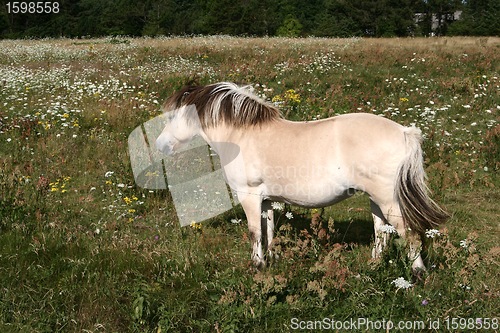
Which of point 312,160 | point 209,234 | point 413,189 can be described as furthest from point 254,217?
point 413,189

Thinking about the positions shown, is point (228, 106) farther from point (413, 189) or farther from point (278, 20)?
point (278, 20)

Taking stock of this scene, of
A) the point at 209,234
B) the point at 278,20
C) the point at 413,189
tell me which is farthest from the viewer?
the point at 278,20

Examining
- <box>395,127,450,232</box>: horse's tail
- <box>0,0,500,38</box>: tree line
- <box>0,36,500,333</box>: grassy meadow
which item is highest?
<box>0,0,500,38</box>: tree line

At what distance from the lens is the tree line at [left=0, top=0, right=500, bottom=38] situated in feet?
170

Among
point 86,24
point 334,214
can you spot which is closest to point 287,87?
point 334,214

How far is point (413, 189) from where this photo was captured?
11.0 feet

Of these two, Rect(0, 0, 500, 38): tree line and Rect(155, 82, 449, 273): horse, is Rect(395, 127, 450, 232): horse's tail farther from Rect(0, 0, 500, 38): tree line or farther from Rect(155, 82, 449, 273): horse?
Rect(0, 0, 500, 38): tree line

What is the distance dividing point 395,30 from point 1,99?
5957cm

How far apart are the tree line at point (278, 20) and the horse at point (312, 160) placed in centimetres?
5265

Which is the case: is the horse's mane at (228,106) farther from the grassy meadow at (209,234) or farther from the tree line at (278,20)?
the tree line at (278,20)

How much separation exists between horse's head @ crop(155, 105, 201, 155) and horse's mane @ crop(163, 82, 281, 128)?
0.08 metres

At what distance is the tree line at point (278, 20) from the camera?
51.9 meters

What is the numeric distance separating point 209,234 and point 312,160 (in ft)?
6.01

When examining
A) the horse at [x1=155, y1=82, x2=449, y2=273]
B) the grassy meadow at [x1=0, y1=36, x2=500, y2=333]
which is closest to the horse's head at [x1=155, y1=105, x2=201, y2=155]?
the horse at [x1=155, y1=82, x2=449, y2=273]
